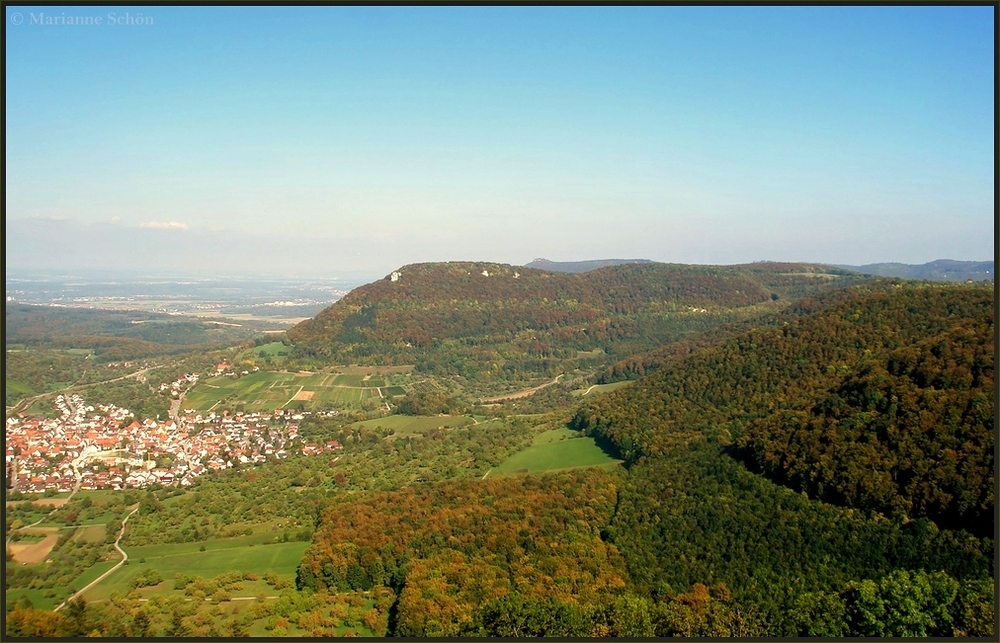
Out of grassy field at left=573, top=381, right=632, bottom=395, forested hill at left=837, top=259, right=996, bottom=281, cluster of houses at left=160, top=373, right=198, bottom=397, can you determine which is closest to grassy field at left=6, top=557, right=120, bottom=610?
cluster of houses at left=160, top=373, right=198, bottom=397

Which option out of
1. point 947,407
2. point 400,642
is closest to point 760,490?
point 947,407

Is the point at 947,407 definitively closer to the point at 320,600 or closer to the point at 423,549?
the point at 423,549

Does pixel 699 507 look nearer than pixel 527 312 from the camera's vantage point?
Yes

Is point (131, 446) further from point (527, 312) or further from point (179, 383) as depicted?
point (527, 312)

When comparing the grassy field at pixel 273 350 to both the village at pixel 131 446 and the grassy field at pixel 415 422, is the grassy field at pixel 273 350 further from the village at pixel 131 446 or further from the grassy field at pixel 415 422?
the grassy field at pixel 415 422

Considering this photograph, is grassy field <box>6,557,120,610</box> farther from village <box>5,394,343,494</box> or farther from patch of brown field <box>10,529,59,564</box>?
village <box>5,394,343,494</box>

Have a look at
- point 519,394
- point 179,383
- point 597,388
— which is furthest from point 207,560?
point 519,394

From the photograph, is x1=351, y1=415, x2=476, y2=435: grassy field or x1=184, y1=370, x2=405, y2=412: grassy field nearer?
x1=351, y1=415, x2=476, y2=435: grassy field
